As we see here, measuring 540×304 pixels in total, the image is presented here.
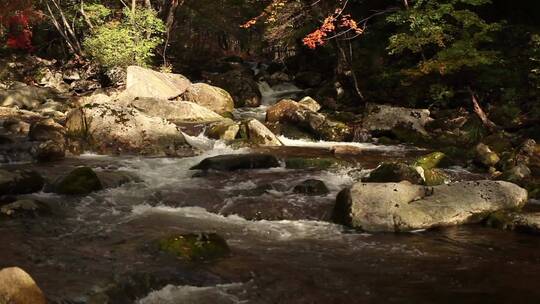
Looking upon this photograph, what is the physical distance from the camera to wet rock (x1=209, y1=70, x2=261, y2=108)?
1056 inches

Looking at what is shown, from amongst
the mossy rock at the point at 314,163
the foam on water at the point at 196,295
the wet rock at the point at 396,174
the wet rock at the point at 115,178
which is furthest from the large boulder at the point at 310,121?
the foam on water at the point at 196,295

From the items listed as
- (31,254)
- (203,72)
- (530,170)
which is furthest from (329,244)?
(203,72)

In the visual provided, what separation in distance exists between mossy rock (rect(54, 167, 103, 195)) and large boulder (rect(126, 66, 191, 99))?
12.4 metres

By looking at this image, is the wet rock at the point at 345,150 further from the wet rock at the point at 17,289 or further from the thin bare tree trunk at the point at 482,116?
the wet rock at the point at 17,289

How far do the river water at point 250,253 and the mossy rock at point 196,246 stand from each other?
164 mm

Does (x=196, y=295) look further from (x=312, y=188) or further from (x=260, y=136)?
(x=260, y=136)

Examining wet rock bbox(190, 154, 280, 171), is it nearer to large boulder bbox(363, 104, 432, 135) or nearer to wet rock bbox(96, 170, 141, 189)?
wet rock bbox(96, 170, 141, 189)

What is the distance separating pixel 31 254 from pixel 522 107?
16005 millimetres

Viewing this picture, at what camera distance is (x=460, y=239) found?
8.64 meters

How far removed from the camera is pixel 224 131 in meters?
17.5

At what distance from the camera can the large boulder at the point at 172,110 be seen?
68.4 feet

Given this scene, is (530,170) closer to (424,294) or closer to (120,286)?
(424,294)

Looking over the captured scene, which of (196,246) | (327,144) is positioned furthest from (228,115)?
(196,246)

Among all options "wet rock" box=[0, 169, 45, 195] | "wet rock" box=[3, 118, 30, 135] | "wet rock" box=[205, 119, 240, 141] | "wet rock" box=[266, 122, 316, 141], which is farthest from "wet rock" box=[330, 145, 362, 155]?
"wet rock" box=[3, 118, 30, 135]
